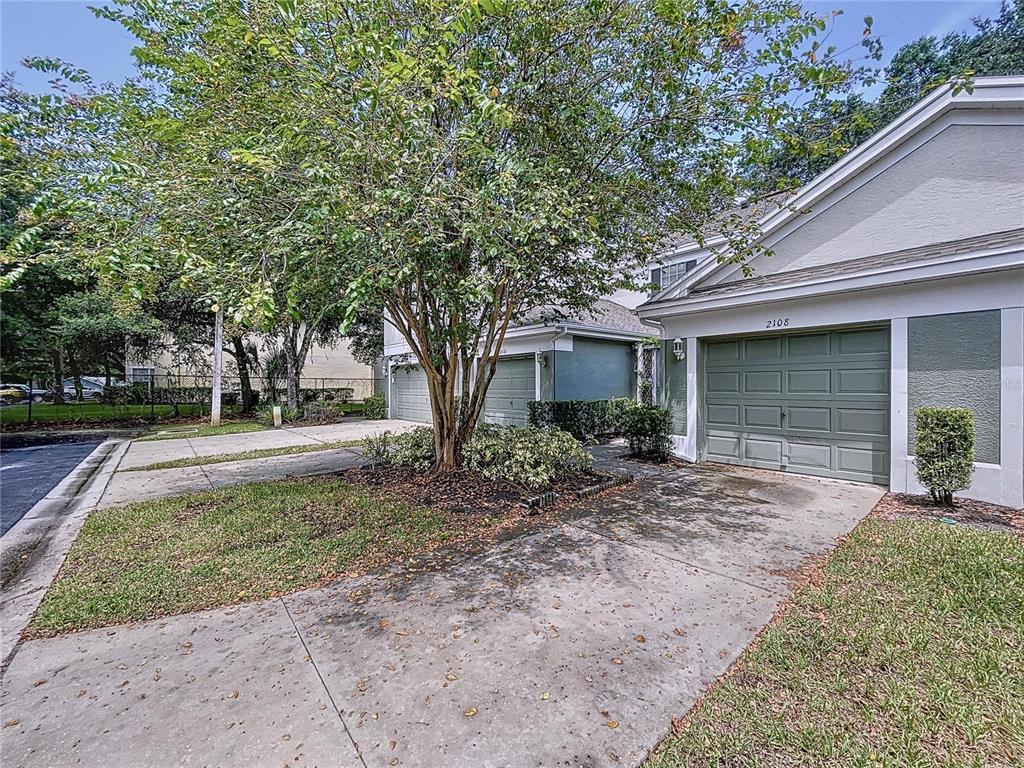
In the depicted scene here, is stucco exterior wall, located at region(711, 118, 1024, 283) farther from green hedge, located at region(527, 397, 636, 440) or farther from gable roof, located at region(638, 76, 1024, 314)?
green hedge, located at region(527, 397, 636, 440)

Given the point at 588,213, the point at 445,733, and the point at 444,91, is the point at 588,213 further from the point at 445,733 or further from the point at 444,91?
the point at 445,733

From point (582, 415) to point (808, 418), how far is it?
16.4ft

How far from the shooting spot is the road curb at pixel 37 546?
3225 millimetres

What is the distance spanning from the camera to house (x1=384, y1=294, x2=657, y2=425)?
11.5 metres

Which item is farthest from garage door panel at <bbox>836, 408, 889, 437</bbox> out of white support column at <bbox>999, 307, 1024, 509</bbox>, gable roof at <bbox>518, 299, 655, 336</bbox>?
gable roof at <bbox>518, 299, 655, 336</bbox>

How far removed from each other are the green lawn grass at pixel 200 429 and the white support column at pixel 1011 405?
1651 cm

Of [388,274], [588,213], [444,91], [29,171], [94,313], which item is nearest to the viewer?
[444,91]

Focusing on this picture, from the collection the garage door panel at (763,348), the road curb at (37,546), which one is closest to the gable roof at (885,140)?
the garage door panel at (763,348)

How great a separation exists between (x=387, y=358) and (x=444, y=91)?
15645 millimetres

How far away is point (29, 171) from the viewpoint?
4547 millimetres

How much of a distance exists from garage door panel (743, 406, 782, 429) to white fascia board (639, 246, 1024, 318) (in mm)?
1732

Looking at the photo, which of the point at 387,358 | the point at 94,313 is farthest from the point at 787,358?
the point at 94,313

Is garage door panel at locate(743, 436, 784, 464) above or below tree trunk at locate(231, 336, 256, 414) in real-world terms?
below

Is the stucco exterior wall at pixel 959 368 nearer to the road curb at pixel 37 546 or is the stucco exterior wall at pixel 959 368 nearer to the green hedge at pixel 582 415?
the green hedge at pixel 582 415
